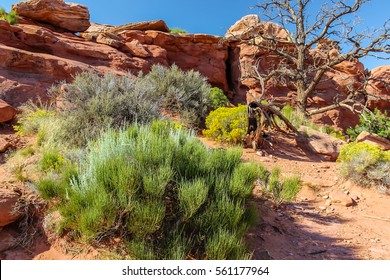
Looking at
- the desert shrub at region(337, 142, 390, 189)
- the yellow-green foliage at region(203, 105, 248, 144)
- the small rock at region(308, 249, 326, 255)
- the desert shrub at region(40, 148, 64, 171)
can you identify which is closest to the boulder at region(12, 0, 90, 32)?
the yellow-green foliage at region(203, 105, 248, 144)

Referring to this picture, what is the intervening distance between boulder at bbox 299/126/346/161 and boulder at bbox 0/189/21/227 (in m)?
7.19

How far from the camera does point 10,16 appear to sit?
12539 mm

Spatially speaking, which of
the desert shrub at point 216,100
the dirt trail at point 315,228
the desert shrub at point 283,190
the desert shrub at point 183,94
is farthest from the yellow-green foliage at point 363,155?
the desert shrub at point 216,100

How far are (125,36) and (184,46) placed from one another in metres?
3.58

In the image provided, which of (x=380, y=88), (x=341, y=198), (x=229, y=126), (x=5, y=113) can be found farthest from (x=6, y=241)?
(x=380, y=88)

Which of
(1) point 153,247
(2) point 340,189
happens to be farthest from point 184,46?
(1) point 153,247

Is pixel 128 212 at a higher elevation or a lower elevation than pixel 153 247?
higher

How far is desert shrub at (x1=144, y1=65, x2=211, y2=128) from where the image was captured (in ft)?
29.6

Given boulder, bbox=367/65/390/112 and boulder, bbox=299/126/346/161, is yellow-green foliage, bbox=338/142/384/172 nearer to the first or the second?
boulder, bbox=299/126/346/161

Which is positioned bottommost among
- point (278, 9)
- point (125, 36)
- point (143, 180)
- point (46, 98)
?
point (143, 180)

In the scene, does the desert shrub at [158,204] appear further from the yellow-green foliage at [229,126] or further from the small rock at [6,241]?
the yellow-green foliage at [229,126]

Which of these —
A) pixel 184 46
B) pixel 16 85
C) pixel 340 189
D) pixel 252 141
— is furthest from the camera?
pixel 184 46
